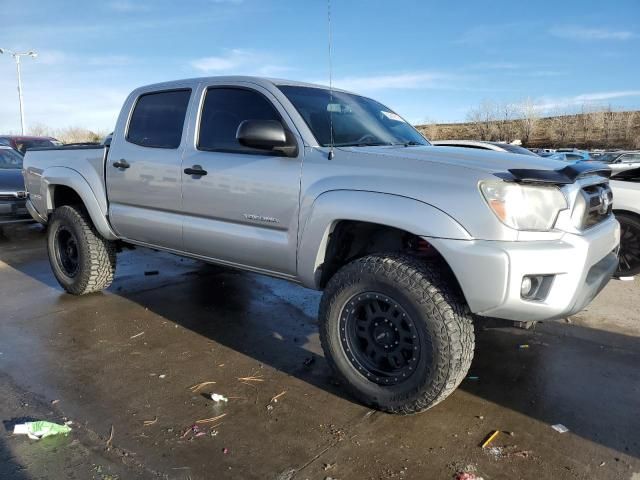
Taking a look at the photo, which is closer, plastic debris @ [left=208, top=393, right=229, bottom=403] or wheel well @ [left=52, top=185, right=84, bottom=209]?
plastic debris @ [left=208, top=393, right=229, bottom=403]

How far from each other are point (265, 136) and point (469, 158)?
123cm

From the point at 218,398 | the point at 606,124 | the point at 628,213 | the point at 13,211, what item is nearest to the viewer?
the point at 218,398

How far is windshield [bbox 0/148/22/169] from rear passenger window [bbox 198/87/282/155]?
24.8 feet

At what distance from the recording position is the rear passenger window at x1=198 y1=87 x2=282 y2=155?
3676mm

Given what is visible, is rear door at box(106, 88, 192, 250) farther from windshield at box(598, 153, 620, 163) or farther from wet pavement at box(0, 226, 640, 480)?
windshield at box(598, 153, 620, 163)

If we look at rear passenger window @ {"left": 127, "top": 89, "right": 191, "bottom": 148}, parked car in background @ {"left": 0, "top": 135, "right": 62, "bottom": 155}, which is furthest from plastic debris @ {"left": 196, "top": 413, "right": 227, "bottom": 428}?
parked car in background @ {"left": 0, "top": 135, "right": 62, "bottom": 155}

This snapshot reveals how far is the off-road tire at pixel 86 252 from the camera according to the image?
4977 millimetres

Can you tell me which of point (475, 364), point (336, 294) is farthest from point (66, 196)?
point (475, 364)

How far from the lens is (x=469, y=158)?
293 centimetres

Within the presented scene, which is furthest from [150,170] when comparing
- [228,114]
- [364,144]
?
[364,144]

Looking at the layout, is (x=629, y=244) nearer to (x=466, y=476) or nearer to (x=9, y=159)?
(x=466, y=476)

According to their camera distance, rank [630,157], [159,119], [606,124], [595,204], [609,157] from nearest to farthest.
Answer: [595,204], [159,119], [630,157], [609,157], [606,124]

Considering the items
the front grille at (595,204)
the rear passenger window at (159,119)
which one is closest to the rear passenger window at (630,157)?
the front grille at (595,204)

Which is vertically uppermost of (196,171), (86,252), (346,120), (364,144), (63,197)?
(346,120)
